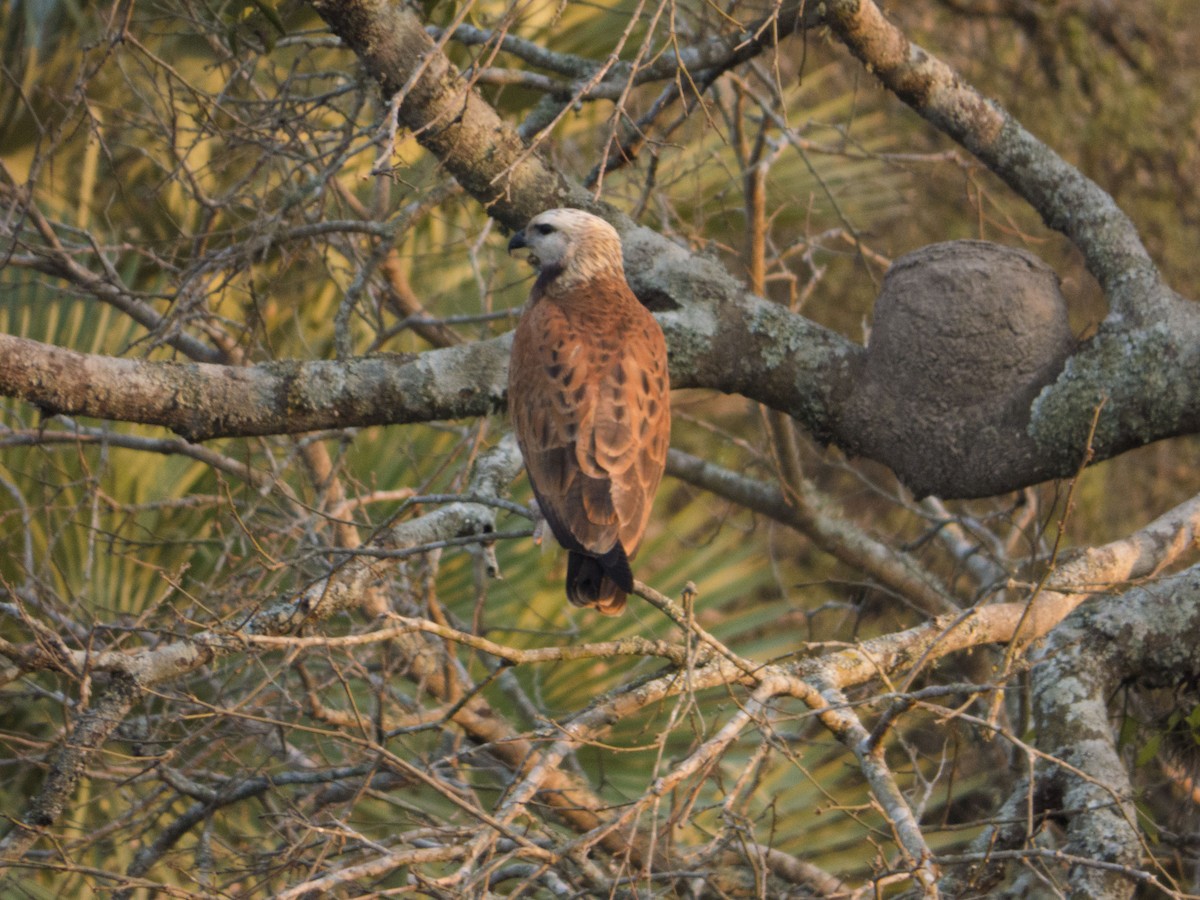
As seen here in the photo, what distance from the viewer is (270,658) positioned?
3.71 m

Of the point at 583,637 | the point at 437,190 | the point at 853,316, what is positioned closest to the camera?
the point at 437,190

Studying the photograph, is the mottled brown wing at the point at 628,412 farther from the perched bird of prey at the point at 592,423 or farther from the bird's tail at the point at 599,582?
the bird's tail at the point at 599,582

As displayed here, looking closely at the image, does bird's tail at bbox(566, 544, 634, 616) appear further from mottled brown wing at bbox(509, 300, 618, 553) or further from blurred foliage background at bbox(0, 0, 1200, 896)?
blurred foliage background at bbox(0, 0, 1200, 896)

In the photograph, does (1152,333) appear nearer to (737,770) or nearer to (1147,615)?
(1147,615)

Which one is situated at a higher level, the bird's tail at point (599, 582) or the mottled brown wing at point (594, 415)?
the mottled brown wing at point (594, 415)

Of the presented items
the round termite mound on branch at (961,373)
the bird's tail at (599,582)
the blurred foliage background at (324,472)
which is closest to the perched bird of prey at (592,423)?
the bird's tail at (599,582)

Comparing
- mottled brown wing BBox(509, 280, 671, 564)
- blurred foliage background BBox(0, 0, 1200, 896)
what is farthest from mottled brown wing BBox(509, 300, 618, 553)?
blurred foliage background BBox(0, 0, 1200, 896)

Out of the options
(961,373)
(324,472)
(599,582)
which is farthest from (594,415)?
(324,472)

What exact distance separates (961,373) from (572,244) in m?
1.02

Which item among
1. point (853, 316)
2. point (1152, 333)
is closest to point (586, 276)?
point (1152, 333)

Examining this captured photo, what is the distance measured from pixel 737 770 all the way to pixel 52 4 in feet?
11.4

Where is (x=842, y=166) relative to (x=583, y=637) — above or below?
above

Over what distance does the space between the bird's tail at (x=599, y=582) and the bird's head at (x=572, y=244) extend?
83cm

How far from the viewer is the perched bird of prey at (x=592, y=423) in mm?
2898
